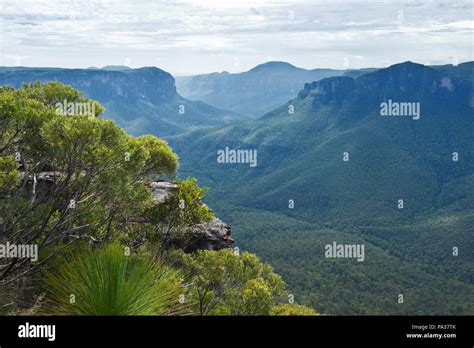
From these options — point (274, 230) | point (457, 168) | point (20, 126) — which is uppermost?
point (20, 126)

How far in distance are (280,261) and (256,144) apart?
316ft

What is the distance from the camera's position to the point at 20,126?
7035mm

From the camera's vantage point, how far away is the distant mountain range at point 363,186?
65375 mm

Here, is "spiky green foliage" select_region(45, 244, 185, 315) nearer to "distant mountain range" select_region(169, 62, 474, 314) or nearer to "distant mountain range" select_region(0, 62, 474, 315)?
"distant mountain range" select_region(0, 62, 474, 315)

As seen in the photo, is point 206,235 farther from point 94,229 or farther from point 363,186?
point 363,186

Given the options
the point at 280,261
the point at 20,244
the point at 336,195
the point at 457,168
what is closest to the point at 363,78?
the point at 457,168

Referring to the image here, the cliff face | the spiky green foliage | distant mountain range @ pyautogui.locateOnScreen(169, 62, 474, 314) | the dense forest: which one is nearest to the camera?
the spiky green foliage

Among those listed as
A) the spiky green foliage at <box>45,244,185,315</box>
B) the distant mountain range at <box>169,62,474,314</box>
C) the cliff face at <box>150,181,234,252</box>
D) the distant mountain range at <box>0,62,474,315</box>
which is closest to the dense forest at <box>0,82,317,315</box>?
the spiky green foliage at <box>45,244,185,315</box>

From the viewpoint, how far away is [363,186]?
11250 cm

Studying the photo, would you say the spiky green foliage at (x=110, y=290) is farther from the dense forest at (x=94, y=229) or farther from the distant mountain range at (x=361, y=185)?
the distant mountain range at (x=361, y=185)

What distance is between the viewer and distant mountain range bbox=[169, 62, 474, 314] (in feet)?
214

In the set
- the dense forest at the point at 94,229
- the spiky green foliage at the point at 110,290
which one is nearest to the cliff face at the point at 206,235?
the dense forest at the point at 94,229
